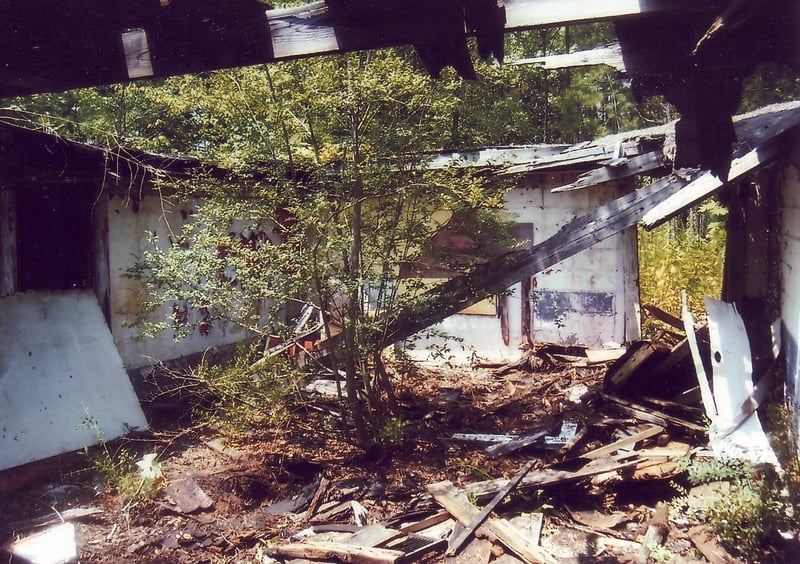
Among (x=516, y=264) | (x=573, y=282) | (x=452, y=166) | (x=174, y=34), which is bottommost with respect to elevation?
(x=573, y=282)

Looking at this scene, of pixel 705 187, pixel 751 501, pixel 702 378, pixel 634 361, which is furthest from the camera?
pixel 634 361

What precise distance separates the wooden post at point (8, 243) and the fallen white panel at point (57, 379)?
0.17 meters

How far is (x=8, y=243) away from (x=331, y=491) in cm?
478

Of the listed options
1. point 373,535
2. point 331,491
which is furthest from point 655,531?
point 331,491

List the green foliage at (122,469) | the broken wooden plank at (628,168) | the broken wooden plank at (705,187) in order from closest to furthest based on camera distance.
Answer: the broken wooden plank at (705,187) → the green foliage at (122,469) → the broken wooden plank at (628,168)

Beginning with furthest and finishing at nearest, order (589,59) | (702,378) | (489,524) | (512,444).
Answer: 1. (512,444)
2. (702,378)
3. (489,524)
4. (589,59)

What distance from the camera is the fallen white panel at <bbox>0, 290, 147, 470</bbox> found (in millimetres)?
6348

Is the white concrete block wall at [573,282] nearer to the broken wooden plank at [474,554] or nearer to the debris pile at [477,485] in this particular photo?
the debris pile at [477,485]

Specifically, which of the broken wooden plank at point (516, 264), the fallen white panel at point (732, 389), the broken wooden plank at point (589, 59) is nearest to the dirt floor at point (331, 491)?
the fallen white panel at point (732, 389)

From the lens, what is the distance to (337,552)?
15.2ft

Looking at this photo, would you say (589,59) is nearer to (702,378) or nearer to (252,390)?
(702,378)

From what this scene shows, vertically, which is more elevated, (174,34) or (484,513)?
(174,34)

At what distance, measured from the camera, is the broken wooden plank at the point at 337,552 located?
452 centimetres

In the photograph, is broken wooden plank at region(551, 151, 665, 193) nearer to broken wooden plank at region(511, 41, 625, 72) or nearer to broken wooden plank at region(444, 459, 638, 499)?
broken wooden plank at region(444, 459, 638, 499)
